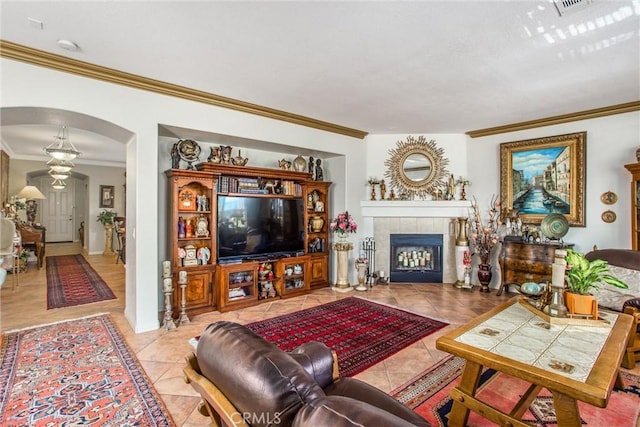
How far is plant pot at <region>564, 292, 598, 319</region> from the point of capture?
212cm

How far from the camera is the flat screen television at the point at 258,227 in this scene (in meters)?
4.22

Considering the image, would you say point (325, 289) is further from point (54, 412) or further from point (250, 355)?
point (250, 355)

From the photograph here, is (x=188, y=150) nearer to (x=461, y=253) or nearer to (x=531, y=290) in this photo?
(x=531, y=290)

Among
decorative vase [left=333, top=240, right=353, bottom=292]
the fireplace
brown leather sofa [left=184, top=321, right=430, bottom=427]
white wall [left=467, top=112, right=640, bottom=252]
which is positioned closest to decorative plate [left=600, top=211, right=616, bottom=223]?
white wall [left=467, top=112, right=640, bottom=252]

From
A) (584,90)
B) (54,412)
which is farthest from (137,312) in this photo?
(584,90)

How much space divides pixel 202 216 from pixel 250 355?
11.4 ft

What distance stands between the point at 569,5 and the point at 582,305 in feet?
6.65

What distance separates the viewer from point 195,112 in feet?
12.2

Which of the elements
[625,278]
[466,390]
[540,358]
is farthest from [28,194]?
[625,278]

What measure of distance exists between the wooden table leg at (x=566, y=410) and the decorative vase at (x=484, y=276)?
3.79m

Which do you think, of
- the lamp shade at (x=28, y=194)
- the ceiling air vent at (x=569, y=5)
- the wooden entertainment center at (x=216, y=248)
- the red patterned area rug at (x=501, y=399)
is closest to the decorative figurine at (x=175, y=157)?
the wooden entertainment center at (x=216, y=248)

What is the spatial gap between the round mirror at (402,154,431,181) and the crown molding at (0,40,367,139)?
6.50ft

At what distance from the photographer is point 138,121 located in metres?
3.33

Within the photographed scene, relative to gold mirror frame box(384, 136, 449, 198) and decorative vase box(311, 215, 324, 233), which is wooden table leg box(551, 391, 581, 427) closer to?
decorative vase box(311, 215, 324, 233)
